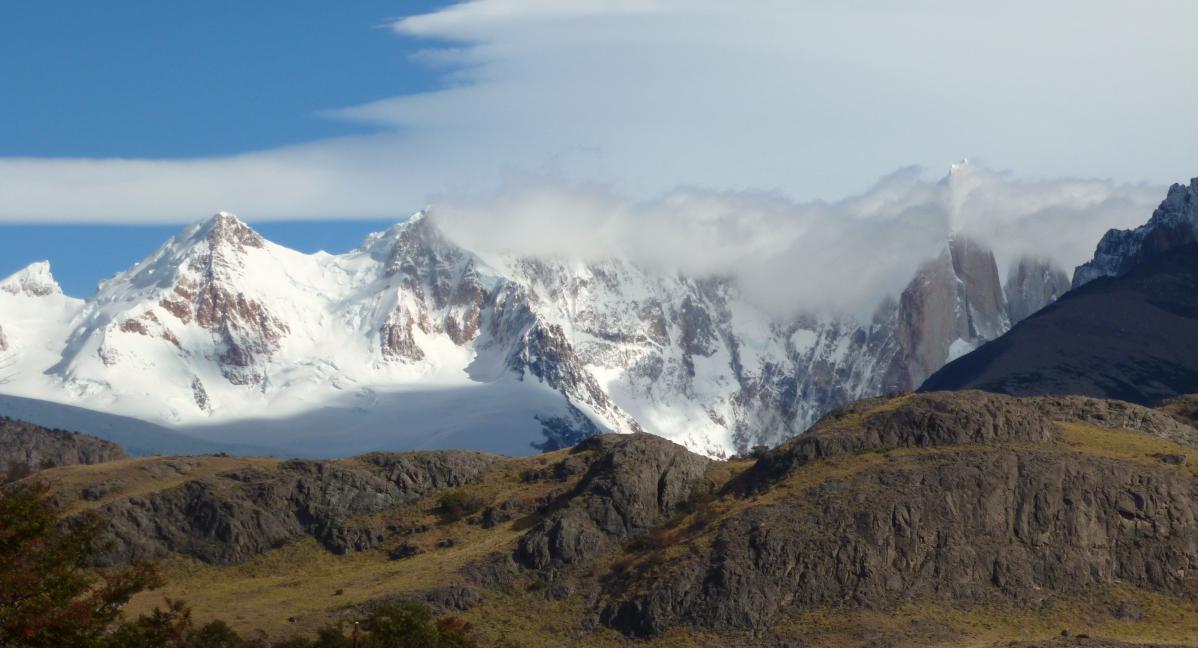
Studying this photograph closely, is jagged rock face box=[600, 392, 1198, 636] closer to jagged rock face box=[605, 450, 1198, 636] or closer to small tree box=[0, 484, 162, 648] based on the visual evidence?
jagged rock face box=[605, 450, 1198, 636]

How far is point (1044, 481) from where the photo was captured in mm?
199125

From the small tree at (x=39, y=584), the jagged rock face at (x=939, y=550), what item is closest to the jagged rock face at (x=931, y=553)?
the jagged rock face at (x=939, y=550)

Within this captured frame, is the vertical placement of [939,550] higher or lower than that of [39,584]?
higher

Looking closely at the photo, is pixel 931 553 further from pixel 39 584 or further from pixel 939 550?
pixel 39 584

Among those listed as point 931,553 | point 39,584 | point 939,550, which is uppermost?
point 939,550

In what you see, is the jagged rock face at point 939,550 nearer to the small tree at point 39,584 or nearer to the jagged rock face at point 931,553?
the jagged rock face at point 931,553

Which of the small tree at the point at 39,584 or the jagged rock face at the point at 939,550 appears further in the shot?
the jagged rock face at the point at 939,550

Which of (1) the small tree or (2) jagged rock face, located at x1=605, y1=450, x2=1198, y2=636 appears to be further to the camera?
(2) jagged rock face, located at x1=605, y1=450, x2=1198, y2=636

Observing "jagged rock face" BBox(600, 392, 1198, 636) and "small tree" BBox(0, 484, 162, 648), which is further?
"jagged rock face" BBox(600, 392, 1198, 636)

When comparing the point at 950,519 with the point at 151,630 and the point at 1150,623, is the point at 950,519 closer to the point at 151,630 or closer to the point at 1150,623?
the point at 1150,623

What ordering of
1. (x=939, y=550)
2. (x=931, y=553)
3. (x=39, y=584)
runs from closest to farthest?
1. (x=39, y=584)
2. (x=931, y=553)
3. (x=939, y=550)

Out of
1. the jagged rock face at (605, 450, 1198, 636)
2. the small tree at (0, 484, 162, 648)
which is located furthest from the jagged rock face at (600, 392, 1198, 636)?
the small tree at (0, 484, 162, 648)

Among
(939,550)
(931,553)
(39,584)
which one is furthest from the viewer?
(939,550)

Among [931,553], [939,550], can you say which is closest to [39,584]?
[931,553]
